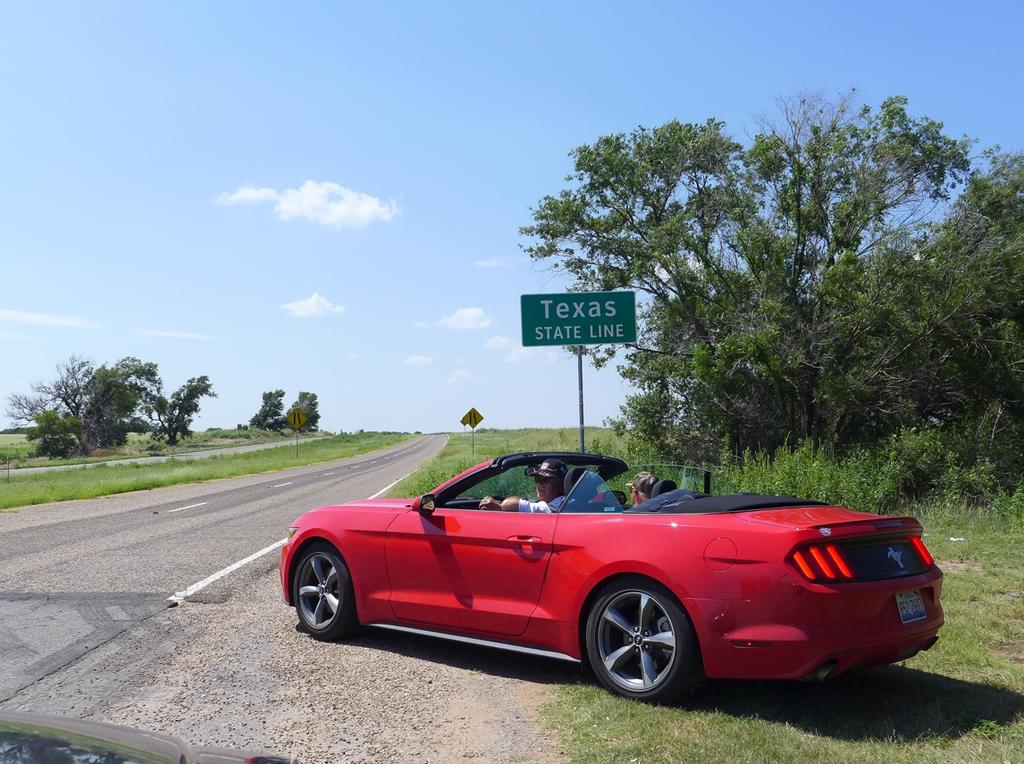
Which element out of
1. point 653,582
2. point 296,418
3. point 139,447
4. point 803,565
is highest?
point 296,418

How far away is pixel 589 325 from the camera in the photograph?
1212 cm

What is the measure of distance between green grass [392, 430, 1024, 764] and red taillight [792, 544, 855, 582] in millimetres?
746

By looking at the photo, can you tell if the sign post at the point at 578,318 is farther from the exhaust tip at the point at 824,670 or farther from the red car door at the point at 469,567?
the exhaust tip at the point at 824,670

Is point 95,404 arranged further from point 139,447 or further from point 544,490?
point 544,490

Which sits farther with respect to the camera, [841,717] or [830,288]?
[830,288]

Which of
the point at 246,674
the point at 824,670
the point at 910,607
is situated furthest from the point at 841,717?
the point at 246,674

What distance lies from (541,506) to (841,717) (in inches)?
86.8

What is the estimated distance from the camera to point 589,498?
5715mm

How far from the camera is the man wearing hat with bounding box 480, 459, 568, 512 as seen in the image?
6.11m

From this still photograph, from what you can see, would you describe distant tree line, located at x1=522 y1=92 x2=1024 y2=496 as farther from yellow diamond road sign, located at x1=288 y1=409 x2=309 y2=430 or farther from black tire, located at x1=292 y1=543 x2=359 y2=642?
yellow diamond road sign, located at x1=288 y1=409 x2=309 y2=430

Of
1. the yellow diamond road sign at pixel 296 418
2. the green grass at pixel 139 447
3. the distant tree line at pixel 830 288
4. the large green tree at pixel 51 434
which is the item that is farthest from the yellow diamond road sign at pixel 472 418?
the large green tree at pixel 51 434

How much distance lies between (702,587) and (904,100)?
20.3 m

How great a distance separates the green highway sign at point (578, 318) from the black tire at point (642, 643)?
718cm

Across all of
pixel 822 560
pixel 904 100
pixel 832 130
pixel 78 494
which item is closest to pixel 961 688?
pixel 822 560
